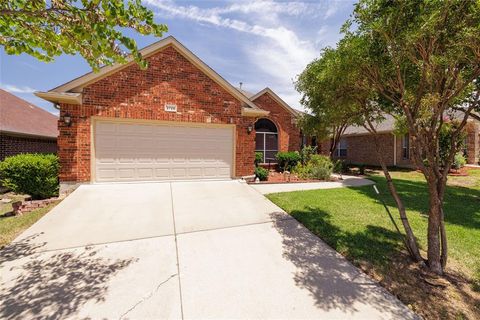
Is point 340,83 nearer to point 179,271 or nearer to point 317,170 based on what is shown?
point 179,271

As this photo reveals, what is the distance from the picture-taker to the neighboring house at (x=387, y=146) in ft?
58.3

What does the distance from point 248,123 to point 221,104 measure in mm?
1521

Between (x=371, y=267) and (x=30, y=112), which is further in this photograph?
(x=30, y=112)

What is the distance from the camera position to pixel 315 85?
4.95m

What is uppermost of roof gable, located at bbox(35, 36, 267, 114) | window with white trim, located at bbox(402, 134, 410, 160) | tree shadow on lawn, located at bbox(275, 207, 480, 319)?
roof gable, located at bbox(35, 36, 267, 114)

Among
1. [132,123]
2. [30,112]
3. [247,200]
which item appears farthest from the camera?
[30,112]

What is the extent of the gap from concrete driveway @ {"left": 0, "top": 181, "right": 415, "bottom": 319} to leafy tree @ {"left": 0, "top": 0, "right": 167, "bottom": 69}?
3253 mm

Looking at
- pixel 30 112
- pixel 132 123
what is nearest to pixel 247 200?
pixel 132 123

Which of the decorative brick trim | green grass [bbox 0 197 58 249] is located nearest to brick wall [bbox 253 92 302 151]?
the decorative brick trim

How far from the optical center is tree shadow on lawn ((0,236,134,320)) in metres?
2.72

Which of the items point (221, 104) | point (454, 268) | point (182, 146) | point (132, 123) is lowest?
point (454, 268)

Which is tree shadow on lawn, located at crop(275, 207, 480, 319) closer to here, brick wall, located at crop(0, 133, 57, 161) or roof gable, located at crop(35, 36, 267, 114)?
roof gable, located at crop(35, 36, 267, 114)

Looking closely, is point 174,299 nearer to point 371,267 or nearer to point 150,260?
point 150,260

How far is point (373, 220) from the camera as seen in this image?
5840 mm
